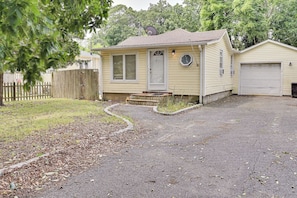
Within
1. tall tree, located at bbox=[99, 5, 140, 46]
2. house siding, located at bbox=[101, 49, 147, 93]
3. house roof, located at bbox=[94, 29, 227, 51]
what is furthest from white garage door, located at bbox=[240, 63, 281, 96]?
tall tree, located at bbox=[99, 5, 140, 46]

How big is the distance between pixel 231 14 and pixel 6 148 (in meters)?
19.8

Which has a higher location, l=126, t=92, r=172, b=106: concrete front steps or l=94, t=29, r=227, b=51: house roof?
l=94, t=29, r=227, b=51: house roof

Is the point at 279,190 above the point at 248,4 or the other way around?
the other way around

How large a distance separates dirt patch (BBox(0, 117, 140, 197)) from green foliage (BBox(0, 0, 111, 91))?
1.26 metres

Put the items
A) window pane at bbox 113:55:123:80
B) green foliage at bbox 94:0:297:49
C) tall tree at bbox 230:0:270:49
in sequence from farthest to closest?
green foliage at bbox 94:0:297:49, tall tree at bbox 230:0:270:49, window pane at bbox 113:55:123:80

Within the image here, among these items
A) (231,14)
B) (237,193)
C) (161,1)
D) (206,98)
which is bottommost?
(237,193)

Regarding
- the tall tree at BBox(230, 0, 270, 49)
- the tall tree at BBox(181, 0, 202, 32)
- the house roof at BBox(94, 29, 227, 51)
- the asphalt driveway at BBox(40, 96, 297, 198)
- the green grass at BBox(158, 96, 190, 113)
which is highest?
the tall tree at BBox(181, 0, 202, 32)

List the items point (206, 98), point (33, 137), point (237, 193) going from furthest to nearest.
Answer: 1. point (206, 98)
2. point (33, 137)
3. point (237, 193)

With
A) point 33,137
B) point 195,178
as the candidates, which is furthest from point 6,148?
point 195,178

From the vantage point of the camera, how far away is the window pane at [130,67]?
523 inches

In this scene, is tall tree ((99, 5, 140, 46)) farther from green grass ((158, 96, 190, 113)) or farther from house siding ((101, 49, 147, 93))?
green grass ((158, 96, 190, 113))

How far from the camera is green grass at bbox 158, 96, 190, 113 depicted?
10010 millimetres

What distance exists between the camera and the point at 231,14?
20.8 meters

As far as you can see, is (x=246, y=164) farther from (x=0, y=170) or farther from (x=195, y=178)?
(x=0, y=170)
